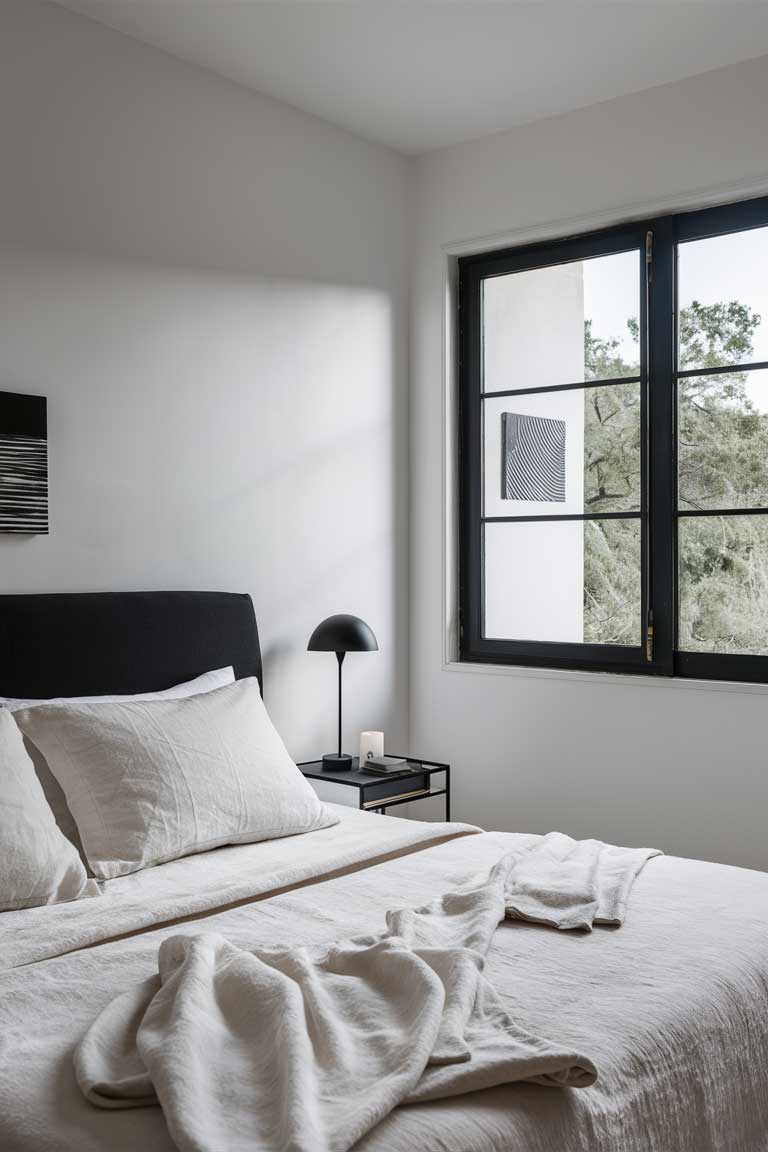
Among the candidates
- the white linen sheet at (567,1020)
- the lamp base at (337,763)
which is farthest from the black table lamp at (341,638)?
the white linen sheet at (567,1020)

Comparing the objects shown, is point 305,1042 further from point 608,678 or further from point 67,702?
point 608,678

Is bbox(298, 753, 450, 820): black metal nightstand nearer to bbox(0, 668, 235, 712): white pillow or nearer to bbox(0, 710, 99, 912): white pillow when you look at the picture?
bbox(0, 668, 235, 712): white pillow

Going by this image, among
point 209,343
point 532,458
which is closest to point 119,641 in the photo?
point 209,343

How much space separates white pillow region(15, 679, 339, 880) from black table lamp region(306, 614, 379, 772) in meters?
0.75

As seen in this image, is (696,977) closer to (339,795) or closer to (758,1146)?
(758,1146)

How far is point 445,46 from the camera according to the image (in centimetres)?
331

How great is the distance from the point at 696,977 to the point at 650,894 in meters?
0.43

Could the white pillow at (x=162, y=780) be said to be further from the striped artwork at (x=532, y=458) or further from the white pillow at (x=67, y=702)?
the striped artwork at (x=532, y=458)

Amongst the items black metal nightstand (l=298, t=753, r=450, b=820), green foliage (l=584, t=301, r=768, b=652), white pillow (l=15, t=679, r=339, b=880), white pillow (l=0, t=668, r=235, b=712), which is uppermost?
green foliage (l=584, t=301, r=768, b=652)

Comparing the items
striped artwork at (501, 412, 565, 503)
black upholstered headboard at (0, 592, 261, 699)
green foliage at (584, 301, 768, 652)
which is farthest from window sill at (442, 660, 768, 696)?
black upholstered headboard at (0, 592, 261, 699)

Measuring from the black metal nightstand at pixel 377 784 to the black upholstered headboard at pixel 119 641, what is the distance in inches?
16.4

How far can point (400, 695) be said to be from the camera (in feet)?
14.0

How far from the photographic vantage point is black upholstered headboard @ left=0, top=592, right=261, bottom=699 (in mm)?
2803

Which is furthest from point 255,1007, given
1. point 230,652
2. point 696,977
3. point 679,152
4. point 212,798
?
point 679,152
